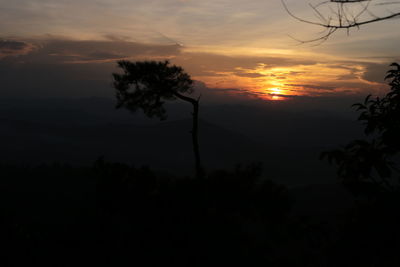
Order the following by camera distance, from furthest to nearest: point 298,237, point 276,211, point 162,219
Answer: point 276,211 < point 298,237 < point 162,219

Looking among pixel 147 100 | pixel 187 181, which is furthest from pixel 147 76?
pixel 187 181

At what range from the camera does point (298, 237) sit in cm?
1284

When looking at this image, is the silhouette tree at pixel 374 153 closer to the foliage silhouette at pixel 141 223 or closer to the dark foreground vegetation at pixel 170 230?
the dark foreground vegetation at pixel 170 230

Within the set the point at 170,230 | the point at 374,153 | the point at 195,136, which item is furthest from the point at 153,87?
the point at 374,153

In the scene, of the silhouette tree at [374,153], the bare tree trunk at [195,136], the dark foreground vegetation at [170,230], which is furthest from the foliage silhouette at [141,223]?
the silhouette tree at [374,153]

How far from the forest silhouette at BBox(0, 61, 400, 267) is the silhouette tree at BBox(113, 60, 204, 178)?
0.05 meters

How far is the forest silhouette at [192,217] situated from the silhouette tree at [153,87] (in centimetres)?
5

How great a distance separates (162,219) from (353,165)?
780 cm

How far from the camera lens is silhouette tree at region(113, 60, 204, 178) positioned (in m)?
15.7

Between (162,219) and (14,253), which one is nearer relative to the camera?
(14,253)

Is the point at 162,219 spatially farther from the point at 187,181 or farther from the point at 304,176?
the point at 304,176

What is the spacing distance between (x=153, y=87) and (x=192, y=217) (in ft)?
25.1

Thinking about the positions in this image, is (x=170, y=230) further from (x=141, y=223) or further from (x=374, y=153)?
(x=374, y=153)

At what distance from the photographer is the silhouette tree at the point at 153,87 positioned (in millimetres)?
15727
